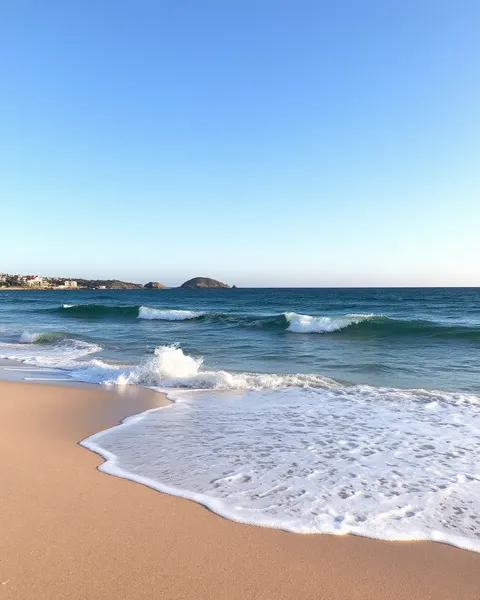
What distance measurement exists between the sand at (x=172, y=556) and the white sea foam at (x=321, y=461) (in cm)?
23

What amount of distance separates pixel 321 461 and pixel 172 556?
7.51 feet

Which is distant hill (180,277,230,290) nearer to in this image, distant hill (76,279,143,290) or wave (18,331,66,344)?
distant hill (76,279,143,290)

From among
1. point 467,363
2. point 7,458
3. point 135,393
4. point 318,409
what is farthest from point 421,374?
point 7,458

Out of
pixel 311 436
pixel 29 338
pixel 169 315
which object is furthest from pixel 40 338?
pixel 311 436

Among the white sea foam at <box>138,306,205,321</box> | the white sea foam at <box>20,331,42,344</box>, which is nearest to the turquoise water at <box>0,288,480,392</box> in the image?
the white sea foam at <box>20,331,42,344</box>

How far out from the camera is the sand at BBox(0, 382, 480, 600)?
8.65 ft

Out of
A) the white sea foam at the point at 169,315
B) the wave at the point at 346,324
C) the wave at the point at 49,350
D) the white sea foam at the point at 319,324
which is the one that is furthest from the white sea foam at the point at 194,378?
the white sea foam at the point at 169,315

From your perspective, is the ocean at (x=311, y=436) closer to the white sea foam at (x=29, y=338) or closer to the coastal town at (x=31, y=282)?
the white sea foam at (x=29, y=338)

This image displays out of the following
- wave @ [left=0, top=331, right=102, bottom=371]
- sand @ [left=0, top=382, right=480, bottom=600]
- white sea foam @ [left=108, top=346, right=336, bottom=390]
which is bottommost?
wave @ [left=0, top=331, right=102, bottom=371]

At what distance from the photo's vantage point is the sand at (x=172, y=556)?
2.64 metres

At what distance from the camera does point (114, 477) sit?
14.3 feet

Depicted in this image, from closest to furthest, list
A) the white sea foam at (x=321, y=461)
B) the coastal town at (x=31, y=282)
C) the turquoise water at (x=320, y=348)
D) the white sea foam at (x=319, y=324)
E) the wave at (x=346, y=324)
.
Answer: the white sea foam at (x=321, y=461) → the turquoise water at (x=320, y=348) → the wave at (x=346, y=324) → the white sea foam at (x=319, y=324) → the coastal town at (x=31, y=282)

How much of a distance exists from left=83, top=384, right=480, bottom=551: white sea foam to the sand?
231 mm

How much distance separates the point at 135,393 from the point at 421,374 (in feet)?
21.6
